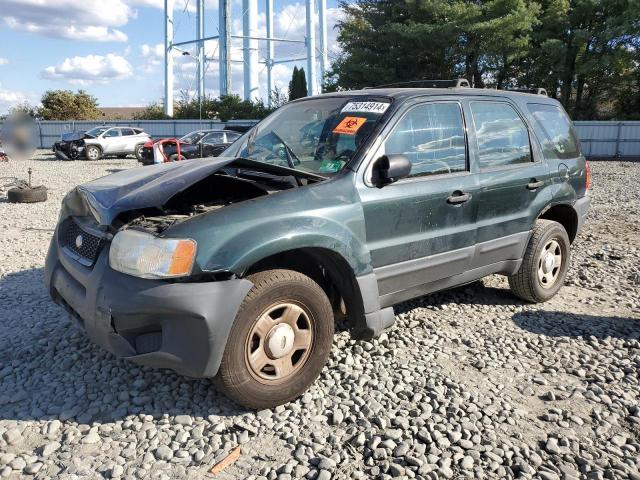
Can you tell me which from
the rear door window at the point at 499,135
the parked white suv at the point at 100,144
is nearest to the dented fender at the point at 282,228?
the rear door window at the point at 499,135

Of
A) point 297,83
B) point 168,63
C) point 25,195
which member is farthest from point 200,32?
point 25,195

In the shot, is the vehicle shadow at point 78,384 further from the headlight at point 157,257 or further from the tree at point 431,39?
the tree at point 431,39

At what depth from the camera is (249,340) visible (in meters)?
2.99

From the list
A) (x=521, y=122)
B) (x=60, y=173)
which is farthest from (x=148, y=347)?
(x=60, y=173)

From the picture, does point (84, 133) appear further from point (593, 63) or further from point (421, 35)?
point (593, 63)

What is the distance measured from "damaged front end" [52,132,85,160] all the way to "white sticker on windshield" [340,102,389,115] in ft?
73.3

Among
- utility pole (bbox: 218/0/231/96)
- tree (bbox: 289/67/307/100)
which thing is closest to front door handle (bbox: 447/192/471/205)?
tree (bbox: 289/67/307/100)

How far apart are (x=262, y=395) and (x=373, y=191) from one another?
4.66ft

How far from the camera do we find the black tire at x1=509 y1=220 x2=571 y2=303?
4.76 meters

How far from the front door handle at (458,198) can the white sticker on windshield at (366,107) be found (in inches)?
31.3

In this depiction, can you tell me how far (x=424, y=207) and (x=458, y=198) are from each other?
360mm

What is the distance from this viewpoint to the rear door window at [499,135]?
4234mm

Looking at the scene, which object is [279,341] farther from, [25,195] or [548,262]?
[25,195]

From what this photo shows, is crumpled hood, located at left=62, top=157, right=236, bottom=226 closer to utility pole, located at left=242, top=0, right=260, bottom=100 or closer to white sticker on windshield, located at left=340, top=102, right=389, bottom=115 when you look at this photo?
white sticker on windshield, located at left=340, top=102, right=389, bottom=115
